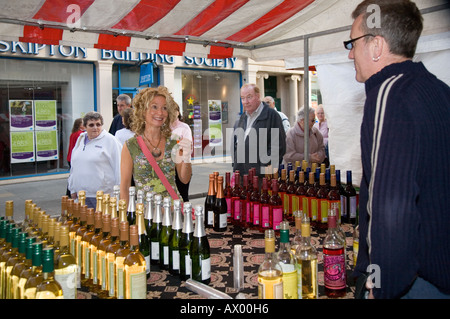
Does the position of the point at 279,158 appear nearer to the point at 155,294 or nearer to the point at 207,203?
the point at 207,203

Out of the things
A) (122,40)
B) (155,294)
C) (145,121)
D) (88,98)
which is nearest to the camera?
(155,294)

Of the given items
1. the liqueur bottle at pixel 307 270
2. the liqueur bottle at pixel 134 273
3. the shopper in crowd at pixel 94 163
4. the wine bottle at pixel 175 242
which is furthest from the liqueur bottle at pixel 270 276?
the shopper in crowd at pixel 94 163

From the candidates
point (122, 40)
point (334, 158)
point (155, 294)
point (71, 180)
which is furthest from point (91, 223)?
point (334, 158)

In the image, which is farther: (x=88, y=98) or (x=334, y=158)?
(x=88, y=98)

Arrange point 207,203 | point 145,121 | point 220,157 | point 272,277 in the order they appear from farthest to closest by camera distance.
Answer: point 220,157 < point 145,121 < point 207,203 < point 272,277

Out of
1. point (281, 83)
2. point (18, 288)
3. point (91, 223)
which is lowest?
point (18, 288)

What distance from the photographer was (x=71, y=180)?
12.7 ft

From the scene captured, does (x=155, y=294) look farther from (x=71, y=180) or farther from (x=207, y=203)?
(x=71, y=180)

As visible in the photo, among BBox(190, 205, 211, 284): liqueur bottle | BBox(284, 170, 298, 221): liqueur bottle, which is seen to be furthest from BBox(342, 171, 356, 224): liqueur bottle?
BBox(190, 205, 211, 284): liqueur bottle

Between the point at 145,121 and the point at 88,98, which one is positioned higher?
the point at 88,98

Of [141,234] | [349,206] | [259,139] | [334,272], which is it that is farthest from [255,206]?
[259,139]

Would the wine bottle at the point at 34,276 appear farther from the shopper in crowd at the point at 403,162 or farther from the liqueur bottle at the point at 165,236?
the shopper in crowd at the point at 403,162

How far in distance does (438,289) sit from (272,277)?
50 centimetres

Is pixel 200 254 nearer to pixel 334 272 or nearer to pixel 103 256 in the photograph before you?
pixel 103 256
